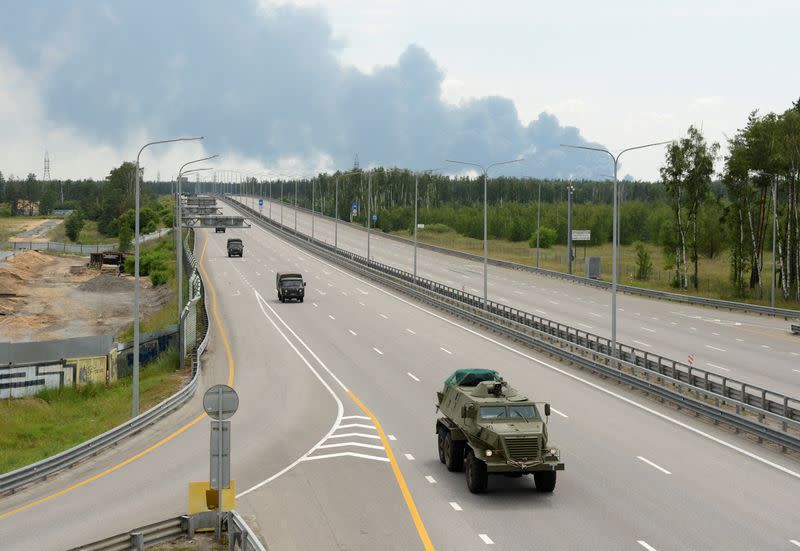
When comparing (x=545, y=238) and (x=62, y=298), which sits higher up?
(x=545, y=238)

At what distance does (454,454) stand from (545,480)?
9.32 ft

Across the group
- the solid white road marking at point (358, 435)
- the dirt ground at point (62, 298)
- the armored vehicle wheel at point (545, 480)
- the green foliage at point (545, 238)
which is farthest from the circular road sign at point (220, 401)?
the green foliage at point (545, 238)

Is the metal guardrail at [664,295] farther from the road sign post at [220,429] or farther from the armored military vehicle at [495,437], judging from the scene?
the road sign post at [220,429]

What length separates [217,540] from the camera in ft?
56.5

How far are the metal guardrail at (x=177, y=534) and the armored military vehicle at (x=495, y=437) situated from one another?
575 centimetres

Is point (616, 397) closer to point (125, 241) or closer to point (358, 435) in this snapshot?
point (358, 435)

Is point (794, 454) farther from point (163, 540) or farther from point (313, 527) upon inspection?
point (163, 540)

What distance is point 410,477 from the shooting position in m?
22.8

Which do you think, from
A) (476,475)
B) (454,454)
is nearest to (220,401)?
(476,475)

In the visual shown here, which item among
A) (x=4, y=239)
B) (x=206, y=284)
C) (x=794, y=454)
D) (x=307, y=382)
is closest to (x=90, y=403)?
(x=307, y=382)

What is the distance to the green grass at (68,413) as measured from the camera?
3506 cm

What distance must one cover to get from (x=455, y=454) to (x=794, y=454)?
982cm

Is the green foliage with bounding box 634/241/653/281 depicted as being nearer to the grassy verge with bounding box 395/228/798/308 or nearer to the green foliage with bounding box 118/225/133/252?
the grassy verge with bounding box 395/228/798/308

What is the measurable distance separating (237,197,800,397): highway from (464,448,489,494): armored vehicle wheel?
19814mm
